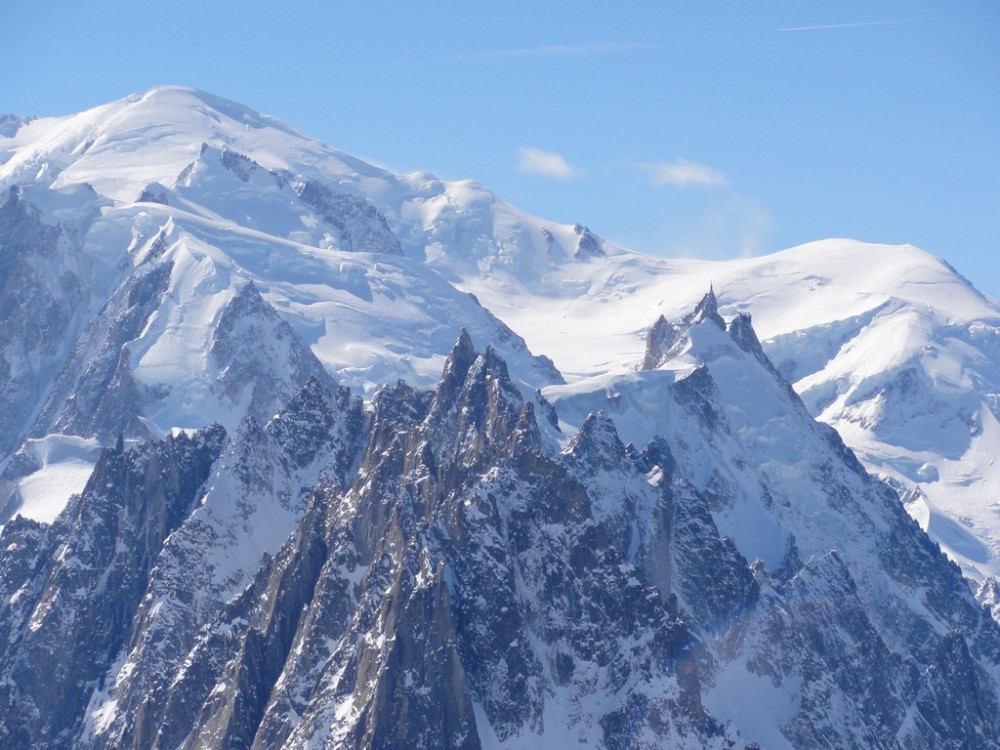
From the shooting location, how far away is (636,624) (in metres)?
194

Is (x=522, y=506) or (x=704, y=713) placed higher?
(x=522, y=506)

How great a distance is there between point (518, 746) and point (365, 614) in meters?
14.8

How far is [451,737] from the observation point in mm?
178250

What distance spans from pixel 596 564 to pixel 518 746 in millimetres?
18817

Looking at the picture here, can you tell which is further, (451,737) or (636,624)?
(636,624)

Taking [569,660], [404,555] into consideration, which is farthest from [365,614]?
[569,660]

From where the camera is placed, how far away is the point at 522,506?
7825 inches

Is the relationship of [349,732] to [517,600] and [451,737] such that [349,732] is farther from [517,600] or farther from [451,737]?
[517,600]

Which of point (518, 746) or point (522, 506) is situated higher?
point (522, 506)

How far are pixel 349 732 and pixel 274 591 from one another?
2566 cm

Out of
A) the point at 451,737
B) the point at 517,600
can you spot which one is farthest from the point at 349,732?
the point at 517,600

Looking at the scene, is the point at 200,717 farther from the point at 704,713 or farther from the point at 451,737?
the point at 704,713

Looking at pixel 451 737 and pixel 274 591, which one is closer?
pixel 451 737

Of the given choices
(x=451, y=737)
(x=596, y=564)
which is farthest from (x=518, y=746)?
(x=596, y=564)
